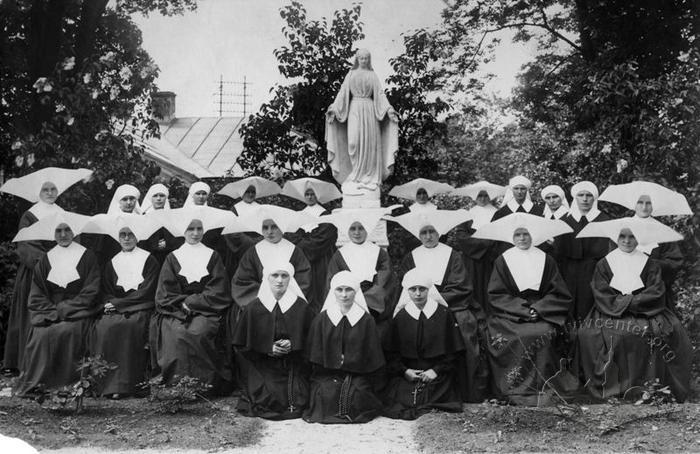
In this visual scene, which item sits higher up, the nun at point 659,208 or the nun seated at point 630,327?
the nun at point 659,208

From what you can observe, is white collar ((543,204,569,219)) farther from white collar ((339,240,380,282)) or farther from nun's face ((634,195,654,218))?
white collar ((339,240,380,282))

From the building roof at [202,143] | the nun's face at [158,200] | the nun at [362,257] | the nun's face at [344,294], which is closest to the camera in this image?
the nun's face at [344,294]

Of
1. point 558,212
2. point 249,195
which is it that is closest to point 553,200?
point 558,212

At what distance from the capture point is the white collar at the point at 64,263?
757cm

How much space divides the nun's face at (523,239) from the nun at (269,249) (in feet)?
6.32

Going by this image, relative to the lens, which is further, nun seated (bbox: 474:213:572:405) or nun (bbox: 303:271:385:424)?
nun seated (bbox: 474:213:572:405)

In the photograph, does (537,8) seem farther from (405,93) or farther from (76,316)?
(76,316)

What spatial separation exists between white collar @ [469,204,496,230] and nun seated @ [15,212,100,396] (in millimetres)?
3815

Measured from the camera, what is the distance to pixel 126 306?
24.6 ft

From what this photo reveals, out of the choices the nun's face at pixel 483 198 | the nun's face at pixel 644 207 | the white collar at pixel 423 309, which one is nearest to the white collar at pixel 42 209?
the white collar at pixel 423 309

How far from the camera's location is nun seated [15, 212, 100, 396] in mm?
7285

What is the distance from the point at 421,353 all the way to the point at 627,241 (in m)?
2.16

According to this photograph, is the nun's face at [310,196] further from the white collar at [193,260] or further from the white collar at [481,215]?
the white collar at [481,215]

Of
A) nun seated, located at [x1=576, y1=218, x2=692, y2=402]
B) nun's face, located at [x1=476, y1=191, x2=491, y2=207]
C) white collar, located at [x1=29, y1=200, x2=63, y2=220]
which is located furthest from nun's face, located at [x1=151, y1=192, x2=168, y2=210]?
nun seated, located at [x1=576, y1=218, x2=692, y2=402]
